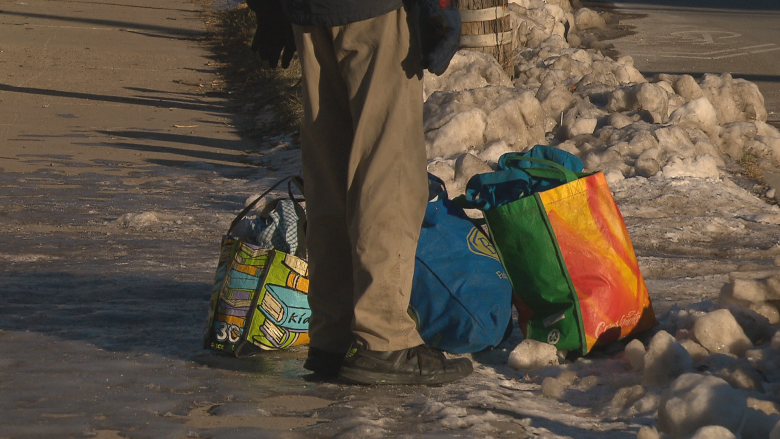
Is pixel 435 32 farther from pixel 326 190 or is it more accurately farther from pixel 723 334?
pixel 723 334

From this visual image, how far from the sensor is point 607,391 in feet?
9.67

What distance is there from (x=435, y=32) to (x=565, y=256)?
924mm

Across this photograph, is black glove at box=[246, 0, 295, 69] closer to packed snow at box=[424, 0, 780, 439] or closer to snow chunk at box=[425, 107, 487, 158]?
packed snow at box=[424, 0, 780, 439]

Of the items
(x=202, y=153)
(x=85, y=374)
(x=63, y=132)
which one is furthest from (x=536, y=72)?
(x=85, y=374)

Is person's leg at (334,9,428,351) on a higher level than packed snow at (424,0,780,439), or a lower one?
higher

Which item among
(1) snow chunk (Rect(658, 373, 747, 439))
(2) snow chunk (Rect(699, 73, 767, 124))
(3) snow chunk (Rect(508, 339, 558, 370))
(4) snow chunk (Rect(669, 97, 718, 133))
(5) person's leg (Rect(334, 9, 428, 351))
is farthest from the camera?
(2) snow chunk (Rect(699, 73, 767, 124))

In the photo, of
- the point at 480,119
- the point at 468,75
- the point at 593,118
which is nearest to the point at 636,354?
the point at 480,119

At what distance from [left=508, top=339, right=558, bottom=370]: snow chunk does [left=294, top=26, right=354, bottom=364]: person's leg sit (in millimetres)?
561

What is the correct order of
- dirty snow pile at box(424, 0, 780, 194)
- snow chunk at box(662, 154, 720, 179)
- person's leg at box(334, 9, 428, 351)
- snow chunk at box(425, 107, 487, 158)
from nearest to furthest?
person's leg at box(334, 9, 428, 351), snow chunk at box(662, 154, 720, 179), dirty snow pile at box(424, 0, 780, 194), snow chunk at box(425, 107, 487, 158)

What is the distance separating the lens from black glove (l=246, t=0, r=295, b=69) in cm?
306

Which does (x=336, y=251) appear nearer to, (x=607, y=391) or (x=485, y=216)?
(x=485, y=216)

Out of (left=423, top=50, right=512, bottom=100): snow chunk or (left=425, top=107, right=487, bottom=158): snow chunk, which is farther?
(left=423, top=50, right=512, bottom=100): snow chunk

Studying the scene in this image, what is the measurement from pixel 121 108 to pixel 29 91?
4.73 ft

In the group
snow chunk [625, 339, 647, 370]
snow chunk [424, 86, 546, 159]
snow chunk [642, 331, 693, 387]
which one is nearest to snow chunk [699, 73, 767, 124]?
snow chunk [424, 86, 546, 159]
